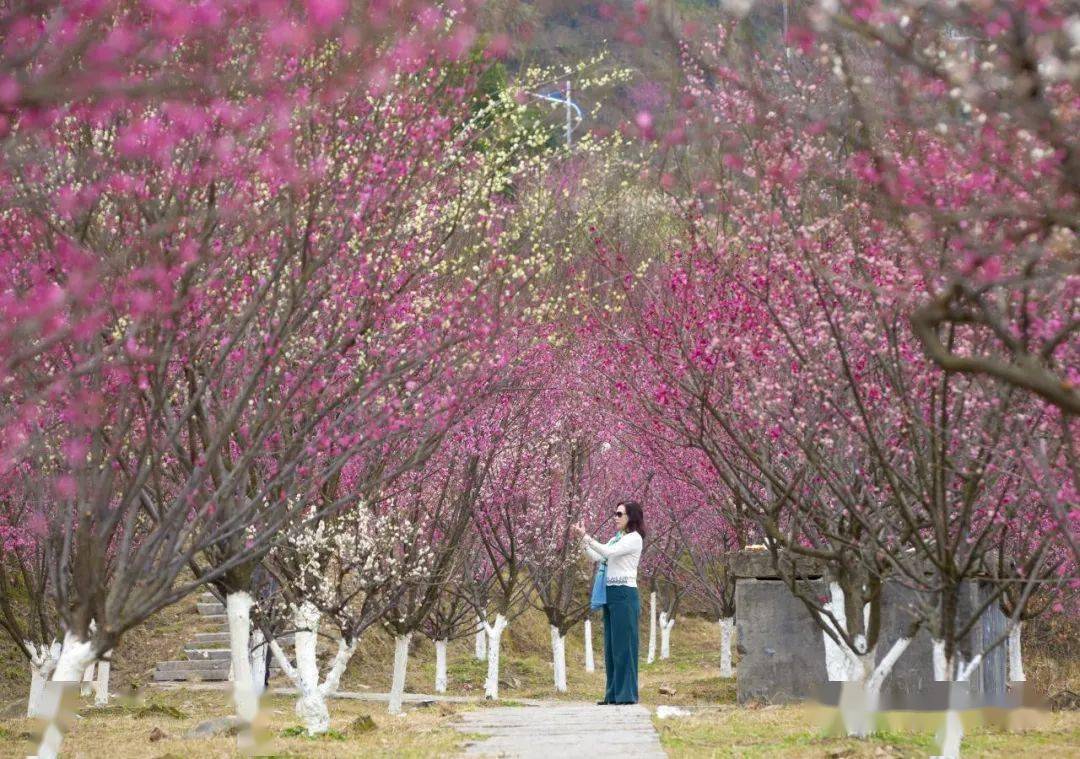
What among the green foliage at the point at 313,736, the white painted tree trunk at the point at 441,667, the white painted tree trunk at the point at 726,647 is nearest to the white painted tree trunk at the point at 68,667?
the green foliage at the point at 313,736

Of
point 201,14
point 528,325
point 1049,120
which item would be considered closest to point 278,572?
point 528,325

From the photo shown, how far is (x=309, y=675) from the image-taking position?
1152cm

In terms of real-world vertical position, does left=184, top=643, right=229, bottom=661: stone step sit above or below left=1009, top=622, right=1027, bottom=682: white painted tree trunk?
below

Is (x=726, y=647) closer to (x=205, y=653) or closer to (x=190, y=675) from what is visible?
(x=205, y=653)

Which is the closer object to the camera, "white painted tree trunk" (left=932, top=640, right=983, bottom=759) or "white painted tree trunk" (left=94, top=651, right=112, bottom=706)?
"white painted tree trunk" (left=932, top=640, right=983, bottom=759)

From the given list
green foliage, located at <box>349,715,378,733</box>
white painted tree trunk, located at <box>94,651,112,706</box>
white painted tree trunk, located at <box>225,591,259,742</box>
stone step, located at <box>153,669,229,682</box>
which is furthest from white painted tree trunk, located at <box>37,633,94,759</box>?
stone step, located at <box>153,669,229,682</box>

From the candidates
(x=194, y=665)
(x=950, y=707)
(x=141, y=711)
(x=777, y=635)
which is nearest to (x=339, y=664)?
(x=141, y=711)

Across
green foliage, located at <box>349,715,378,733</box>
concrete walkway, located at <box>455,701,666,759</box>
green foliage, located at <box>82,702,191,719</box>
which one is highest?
concrete walkway, located at <box>455,701,666,759</box>

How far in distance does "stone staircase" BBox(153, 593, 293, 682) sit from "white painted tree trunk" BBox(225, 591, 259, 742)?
10.7 meters

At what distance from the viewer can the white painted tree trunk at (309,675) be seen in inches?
448

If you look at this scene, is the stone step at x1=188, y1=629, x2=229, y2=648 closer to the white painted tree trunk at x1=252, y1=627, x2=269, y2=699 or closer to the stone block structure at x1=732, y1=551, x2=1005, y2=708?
the white painted tree trunk at x1=252, y1=627, x2=269, y2=699

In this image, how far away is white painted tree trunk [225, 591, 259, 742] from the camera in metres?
9.50

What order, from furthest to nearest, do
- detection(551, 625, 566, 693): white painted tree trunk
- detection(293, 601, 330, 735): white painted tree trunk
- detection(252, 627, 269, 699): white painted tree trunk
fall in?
detection(551, 625, 566, 693): white painted tree trunk < detection(252, 627, 269, 699): white painted tree trunk < detection(293, 601, 330, 735): white painted tree trunk

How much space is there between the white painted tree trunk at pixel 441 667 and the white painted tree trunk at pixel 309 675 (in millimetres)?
8654
